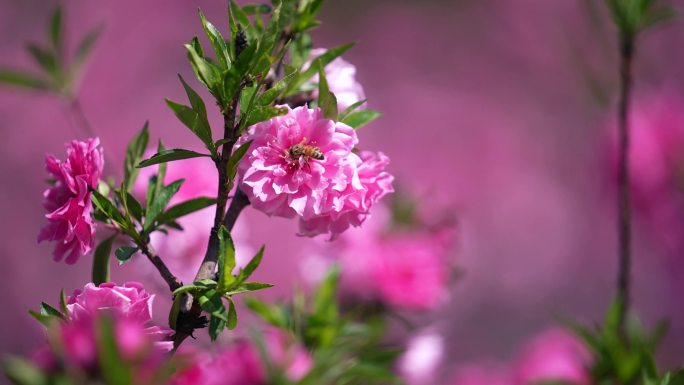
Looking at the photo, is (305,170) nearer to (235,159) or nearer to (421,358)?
(235,159)

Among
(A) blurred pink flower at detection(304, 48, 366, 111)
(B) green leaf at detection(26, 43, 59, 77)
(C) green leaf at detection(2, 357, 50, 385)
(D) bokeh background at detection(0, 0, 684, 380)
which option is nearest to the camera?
(C) green leaf at detection(2, 357, 50, 385)

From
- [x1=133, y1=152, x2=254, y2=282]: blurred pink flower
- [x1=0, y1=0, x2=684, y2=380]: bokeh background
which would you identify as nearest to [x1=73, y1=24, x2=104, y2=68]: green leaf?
[x1=133, y1=152, x2=254, y2=282]: blurred pink flower

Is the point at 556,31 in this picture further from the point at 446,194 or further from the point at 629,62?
the point at 629,62

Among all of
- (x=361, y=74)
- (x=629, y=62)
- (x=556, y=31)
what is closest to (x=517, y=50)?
(x=556, y=31)

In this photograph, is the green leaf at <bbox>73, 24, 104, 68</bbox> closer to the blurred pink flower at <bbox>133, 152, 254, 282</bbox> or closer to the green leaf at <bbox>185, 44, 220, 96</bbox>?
the blurred pink flower at <bbox>133, 152, 254, 282</bbox>

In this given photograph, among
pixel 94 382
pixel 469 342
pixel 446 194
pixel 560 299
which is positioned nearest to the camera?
pixel 94 382

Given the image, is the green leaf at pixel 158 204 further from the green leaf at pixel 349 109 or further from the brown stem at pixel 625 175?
the brown stem at pixel 625 175
